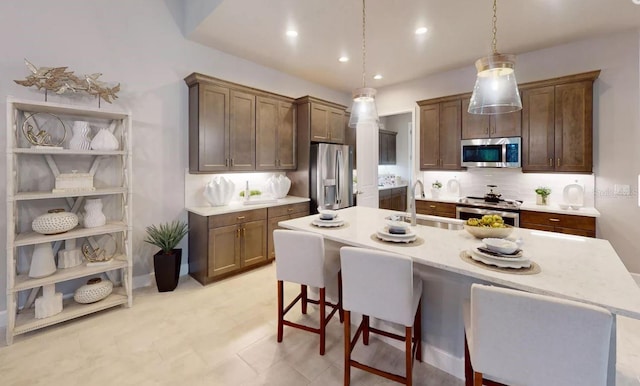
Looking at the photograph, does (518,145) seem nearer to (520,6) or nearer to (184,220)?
(520,6)

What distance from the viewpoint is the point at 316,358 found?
2037 mm

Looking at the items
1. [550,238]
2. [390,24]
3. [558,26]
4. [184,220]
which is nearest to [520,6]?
[558,26]

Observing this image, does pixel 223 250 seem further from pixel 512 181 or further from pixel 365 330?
pixel 512 181

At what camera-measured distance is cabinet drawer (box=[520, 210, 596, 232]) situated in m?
3.19

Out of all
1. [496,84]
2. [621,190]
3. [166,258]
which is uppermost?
[496,84]

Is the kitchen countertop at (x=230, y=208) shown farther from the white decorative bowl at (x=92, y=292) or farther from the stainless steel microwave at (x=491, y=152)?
the stainless steel microwave at (x=491, y=152)

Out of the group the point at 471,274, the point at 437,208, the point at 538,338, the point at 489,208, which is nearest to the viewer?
the point at 538,338

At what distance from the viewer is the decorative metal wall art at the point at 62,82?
2.36m

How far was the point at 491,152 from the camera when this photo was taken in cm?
401

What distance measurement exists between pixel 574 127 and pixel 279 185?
3.97 meters

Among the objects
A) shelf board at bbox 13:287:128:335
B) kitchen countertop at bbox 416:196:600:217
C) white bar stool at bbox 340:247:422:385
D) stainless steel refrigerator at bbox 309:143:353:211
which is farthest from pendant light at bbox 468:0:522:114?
shelf board at bbox 13:287:128:335

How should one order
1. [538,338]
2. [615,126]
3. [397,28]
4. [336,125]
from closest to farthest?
[538,338]
[397,28]
[615,126]
[336,125]

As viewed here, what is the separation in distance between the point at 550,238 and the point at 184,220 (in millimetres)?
3795

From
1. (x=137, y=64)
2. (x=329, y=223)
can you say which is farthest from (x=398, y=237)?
(x=137, y=64)
